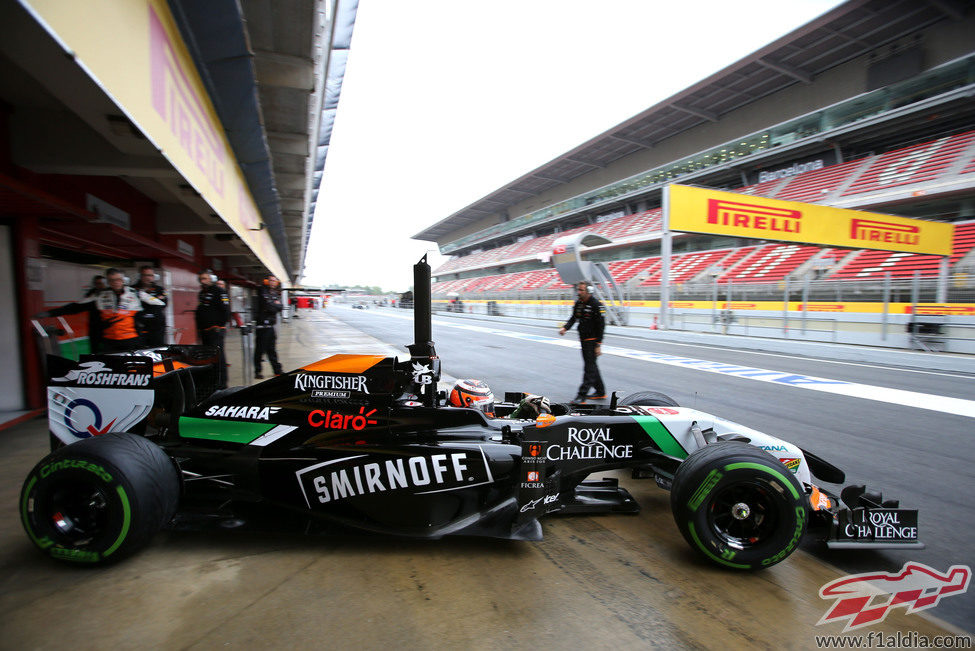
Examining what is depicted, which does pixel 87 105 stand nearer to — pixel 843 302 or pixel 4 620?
pixel 4 620

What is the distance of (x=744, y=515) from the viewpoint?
2.33 m

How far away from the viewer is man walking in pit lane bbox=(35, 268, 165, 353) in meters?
4.70

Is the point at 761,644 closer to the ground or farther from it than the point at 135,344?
closer to the ground

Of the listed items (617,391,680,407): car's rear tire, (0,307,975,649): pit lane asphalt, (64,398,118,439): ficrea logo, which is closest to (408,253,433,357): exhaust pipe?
(0,307,975,649): pit lane asphalt

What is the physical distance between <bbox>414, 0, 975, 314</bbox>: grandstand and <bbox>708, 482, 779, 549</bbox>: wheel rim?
45.3 ft

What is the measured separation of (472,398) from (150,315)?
4.12 metres

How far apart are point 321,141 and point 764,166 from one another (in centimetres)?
2782

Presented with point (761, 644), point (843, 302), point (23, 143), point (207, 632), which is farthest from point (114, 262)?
point (843, 302)

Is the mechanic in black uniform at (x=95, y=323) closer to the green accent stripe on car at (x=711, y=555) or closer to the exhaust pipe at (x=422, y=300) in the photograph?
the exhaust pipe at (x=422, y=300)

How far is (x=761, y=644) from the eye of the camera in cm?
183

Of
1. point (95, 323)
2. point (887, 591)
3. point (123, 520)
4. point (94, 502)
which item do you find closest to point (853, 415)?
point (887, 591)

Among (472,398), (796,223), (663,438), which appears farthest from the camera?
(796,223)

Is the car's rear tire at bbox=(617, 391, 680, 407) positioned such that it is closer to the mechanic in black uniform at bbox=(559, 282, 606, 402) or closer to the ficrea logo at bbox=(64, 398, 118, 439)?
the mechanic in black uniform at bbox=(559, 282, 606, 402)

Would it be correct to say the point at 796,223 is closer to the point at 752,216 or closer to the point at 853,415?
the point at 752,216
